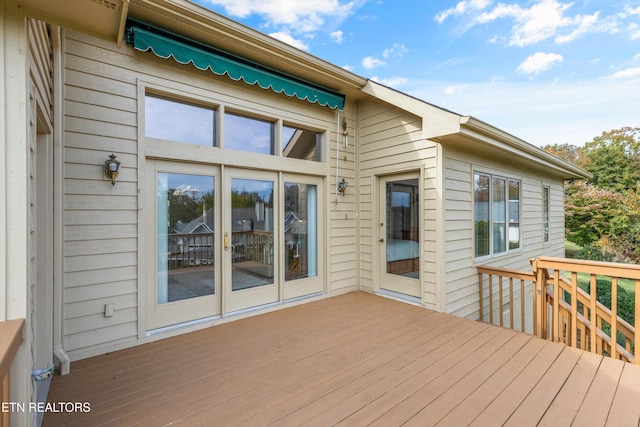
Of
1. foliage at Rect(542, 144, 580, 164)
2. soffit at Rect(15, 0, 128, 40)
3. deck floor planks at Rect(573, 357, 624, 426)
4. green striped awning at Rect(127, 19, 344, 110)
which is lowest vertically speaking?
deck floor planks at Rect(573, 357, 624, 426)

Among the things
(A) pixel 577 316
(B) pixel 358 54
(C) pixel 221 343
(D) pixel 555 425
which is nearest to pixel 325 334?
(C) pixel 221 343

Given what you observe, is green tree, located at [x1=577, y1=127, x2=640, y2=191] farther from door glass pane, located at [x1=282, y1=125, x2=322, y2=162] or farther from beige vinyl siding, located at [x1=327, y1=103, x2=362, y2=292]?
door glass pane, located at [x1=282, y1=125, x2=322, y2=162]

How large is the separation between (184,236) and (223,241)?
1.41 feet

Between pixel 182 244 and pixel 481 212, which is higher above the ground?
pixel 481 212

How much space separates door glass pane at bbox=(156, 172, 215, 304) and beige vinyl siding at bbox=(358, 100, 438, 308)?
8.06ft

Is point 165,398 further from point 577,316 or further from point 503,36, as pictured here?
point 503,36

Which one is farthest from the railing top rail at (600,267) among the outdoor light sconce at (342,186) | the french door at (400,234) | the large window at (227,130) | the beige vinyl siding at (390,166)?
the large window at (227,130)

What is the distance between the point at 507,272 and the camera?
3.83 meters

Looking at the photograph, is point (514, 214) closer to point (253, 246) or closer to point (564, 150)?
point (253, 246)

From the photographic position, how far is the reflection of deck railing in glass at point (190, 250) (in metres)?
3.15


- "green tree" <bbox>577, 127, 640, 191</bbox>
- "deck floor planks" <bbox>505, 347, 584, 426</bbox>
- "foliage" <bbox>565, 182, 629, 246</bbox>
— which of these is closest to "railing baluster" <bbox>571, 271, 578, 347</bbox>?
"deck floor planks" <bbox>505, 347, 584, 426</bbox>

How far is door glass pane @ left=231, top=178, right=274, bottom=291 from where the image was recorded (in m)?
3.59

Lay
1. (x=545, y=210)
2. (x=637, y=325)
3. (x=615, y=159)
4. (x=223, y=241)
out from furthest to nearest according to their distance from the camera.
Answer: (x=615, y=159) → (x=545, y=210) → (x=223, y=241) → (x=637, y=325)

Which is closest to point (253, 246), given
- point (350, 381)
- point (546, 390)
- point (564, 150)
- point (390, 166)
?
point (350, 381)
